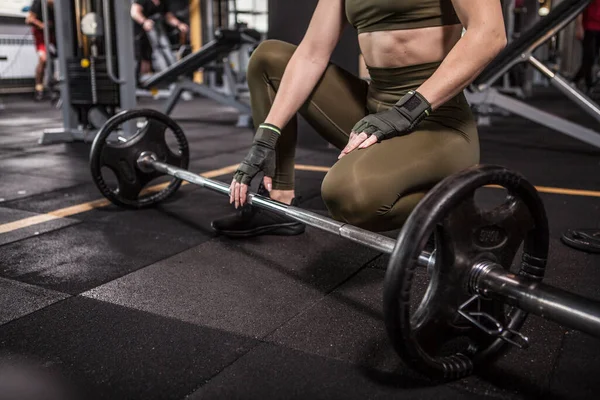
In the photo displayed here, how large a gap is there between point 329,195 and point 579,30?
20.2ft

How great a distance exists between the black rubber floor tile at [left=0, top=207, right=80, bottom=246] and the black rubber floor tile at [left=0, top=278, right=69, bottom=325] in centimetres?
45

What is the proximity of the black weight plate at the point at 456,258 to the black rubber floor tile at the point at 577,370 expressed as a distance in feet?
0.41

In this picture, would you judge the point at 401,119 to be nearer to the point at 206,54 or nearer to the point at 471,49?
the point at 471,49

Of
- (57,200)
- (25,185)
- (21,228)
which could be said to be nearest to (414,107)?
(21,228)

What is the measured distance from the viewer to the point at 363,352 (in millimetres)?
1225

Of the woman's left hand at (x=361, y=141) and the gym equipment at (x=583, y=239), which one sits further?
the gym equipment at (x=583, y=239)

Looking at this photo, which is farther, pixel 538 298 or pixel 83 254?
pixel 83 254

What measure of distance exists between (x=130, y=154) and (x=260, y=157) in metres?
0.95

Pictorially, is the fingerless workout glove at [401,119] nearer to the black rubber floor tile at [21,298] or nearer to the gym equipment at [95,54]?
the black rubber floor tile at [21,298]

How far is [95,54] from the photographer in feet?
13.0

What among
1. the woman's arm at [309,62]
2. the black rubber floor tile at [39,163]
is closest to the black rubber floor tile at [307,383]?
the woman's arm at [309,62]

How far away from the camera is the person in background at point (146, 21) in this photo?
6.69 meters

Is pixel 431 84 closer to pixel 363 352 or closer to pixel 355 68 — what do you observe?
pixel 363 352

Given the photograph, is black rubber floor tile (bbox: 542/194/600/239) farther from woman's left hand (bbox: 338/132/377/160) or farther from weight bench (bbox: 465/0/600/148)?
woman's left hand (bbox: 338/132/377/160)
